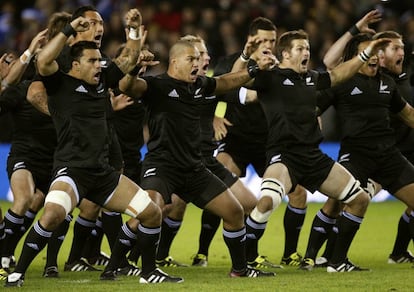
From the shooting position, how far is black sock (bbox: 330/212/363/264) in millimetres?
11273

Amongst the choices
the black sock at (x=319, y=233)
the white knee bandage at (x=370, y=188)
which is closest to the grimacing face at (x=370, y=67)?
the white knee bandage at (x=370, y=188)

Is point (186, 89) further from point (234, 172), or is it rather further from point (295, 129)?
point (234, 172)

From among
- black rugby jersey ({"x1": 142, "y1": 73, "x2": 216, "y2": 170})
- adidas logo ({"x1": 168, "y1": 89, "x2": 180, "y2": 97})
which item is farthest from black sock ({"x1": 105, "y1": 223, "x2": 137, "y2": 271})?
adidas logo ({"x1": 168, "y1": 89, "x2": 180, "y2": 97})

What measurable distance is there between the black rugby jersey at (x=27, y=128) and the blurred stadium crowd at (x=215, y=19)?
7562 millimetres

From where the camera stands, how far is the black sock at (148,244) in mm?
10172

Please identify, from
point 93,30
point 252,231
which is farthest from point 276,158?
point 93,30

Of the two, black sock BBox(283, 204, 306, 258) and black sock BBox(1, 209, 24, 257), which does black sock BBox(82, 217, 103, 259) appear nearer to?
black sock BBox(1, 209, 24, 257)

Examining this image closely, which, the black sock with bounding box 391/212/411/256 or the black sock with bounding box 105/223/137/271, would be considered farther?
the black sock with bounding box 391/212/411/256

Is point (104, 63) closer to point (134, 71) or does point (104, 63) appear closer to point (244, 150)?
point (134, 71)

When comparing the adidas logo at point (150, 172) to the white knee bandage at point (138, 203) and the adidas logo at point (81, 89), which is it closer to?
the white knee bandage at point (138, 203)

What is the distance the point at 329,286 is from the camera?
10.0 meters

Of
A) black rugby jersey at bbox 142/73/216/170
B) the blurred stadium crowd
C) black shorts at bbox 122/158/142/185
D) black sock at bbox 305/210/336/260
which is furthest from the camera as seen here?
the blurred stadium crowd

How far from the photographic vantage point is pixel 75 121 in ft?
32.8

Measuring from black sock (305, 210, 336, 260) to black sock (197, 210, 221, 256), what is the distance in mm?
1128
